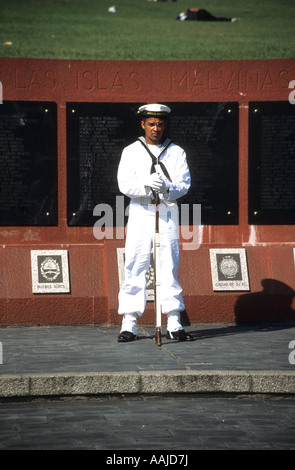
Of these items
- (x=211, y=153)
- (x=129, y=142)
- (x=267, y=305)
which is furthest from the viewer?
(x=211, y=153)

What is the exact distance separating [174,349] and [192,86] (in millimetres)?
3390

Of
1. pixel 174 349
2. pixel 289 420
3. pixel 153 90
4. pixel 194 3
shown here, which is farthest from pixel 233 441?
pixel 194 3

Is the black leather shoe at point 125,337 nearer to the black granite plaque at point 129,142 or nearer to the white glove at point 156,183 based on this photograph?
the white glove at point 156,183

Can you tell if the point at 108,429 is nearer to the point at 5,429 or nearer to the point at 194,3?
the point at 5,429

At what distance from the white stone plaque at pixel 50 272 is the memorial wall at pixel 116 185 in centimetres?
1

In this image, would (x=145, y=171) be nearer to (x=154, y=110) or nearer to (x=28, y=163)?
(x=154, y=110)

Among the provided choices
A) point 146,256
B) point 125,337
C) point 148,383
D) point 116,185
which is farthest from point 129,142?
point 148,383

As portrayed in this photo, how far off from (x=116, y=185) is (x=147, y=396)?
3.83m

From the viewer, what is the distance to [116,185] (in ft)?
32.8

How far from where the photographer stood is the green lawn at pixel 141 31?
23.8m

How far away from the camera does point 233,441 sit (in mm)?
5199

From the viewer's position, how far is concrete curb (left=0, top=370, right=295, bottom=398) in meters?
6.44

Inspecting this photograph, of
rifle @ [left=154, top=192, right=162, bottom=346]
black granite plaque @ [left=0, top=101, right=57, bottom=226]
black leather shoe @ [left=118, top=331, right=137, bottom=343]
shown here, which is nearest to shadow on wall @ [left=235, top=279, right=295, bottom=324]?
black leather shoe @ [left=118, top=331, right=137, bottom=343]
